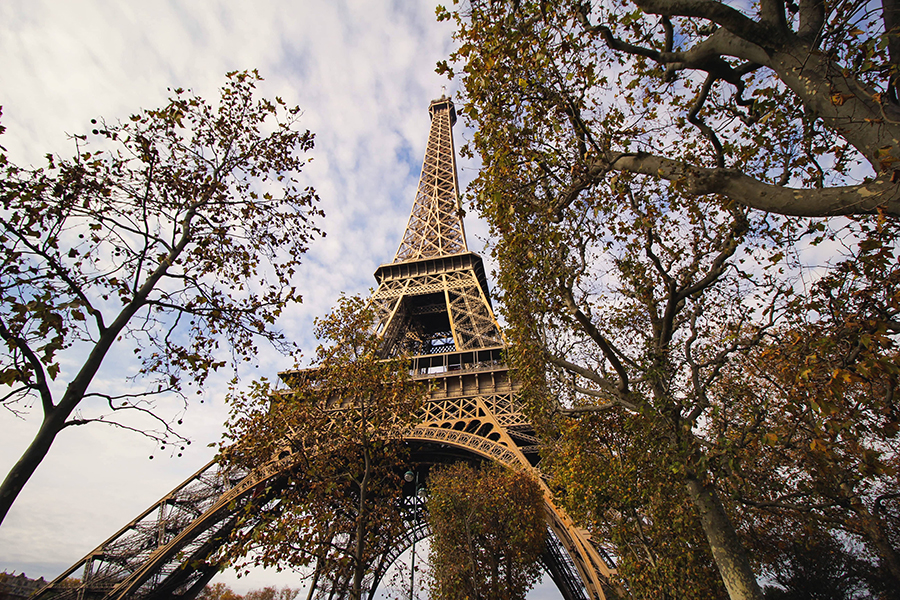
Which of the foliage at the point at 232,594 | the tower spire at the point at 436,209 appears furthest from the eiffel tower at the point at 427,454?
the foliage at the point at 232,594

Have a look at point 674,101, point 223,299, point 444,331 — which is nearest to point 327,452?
point 223,299

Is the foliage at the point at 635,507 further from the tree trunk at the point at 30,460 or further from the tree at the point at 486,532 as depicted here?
the tree trunk at the point at 30,460

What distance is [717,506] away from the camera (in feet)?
19.6

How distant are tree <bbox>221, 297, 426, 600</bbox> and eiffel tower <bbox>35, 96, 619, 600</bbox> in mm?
718

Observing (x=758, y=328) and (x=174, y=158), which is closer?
(x=174, y=158)

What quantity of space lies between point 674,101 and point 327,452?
895 cm

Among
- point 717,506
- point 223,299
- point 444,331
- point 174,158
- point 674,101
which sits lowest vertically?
point 717,506

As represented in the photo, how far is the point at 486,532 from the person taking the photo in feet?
49.1

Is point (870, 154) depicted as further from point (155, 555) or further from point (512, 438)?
point (155, 555)

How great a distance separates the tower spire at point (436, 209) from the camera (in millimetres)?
31391

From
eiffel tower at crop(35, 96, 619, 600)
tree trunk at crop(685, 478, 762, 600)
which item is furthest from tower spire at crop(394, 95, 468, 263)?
tree trunk at crop(685, 478, 762, 600)

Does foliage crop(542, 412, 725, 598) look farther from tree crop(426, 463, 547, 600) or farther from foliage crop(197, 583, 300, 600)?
foliage crop(197, 583, 300, 600)

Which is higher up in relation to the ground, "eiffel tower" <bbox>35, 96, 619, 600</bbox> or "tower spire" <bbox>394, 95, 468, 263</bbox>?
"tower spire" <bbox>394, 95, 468, 263</bbox>

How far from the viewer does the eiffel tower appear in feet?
50.0
